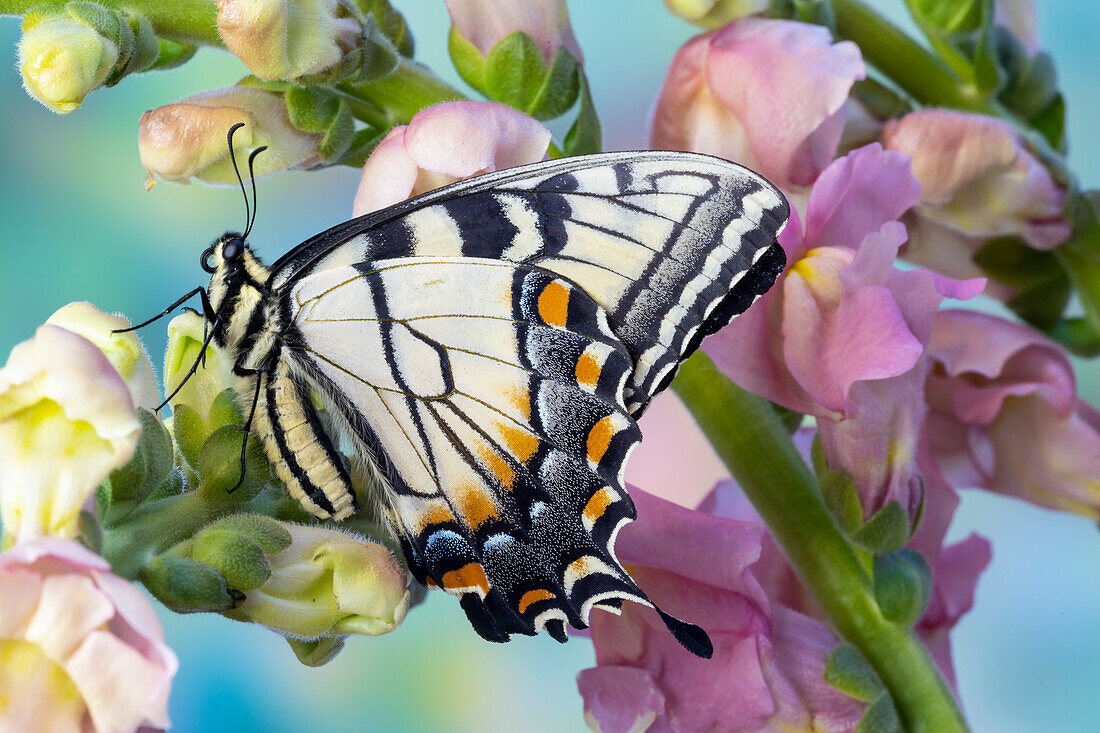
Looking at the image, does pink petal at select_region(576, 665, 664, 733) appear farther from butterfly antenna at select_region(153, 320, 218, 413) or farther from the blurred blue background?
the blurred blue background

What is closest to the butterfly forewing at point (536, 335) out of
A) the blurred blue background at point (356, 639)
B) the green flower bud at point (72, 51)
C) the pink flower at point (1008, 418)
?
the green flower bud at point (72, 51)

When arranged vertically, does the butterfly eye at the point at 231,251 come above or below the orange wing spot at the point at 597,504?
above

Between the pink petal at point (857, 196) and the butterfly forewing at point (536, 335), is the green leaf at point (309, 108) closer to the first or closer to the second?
the butterfly forewing at point (536, 335)

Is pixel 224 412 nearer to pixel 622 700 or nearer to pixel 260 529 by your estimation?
pixel 260 529

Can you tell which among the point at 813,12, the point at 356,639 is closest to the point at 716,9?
the point at 813,12

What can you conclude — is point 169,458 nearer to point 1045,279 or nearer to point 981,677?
point 1045,279

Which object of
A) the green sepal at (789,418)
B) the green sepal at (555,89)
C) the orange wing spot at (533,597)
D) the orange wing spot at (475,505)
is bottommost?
the green sepal at (789,418)

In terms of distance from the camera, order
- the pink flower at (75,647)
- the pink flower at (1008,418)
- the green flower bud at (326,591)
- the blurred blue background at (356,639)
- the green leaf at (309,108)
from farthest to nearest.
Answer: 1. the blurred blue background at (356,639)
2. the pink flower at (1008,418)
3. the green leaf at (309,108)
4. the green flower bud at (326,591)
5. the pink flower at (75,647)
